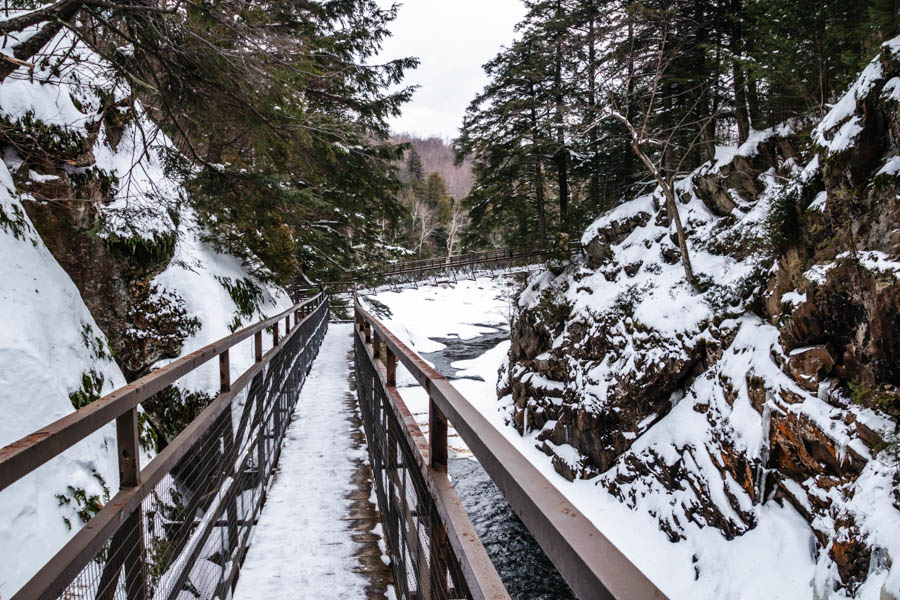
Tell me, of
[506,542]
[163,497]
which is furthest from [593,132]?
[163,497]

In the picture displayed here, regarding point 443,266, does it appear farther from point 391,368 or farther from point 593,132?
point 391,368

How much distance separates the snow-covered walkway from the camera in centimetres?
267

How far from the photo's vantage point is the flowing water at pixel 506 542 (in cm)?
861

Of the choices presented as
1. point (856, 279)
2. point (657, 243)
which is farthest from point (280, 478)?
point (657, 243)

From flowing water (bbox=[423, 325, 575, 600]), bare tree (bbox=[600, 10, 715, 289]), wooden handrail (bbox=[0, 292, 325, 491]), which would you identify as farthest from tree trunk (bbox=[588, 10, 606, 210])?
wooden handrail (bbox=[0, 292, 325, 491])

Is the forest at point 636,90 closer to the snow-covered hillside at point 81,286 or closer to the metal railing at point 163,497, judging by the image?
the snow-covered hillside at point 81,286

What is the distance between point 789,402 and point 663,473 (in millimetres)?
2944

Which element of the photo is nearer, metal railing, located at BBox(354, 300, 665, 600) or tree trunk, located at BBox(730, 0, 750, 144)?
metal railing, located at BBox(354, 300, 665, 600)

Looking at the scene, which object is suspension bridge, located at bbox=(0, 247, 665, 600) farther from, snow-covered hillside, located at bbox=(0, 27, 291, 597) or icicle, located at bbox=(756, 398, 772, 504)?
icicle, located at bbox=(756, 398, 772, 504)

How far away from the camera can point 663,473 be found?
30.1 ft

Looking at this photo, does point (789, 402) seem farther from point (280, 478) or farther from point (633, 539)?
point (280, 478)

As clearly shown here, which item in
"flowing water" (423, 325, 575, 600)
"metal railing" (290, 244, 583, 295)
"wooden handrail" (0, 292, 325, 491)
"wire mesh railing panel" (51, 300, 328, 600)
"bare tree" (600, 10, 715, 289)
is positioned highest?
"bare tree" (600, 10, 715, 289)

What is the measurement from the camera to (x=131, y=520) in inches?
61.4

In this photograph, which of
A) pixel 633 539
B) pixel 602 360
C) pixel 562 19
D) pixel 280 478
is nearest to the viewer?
pixel 280 478
